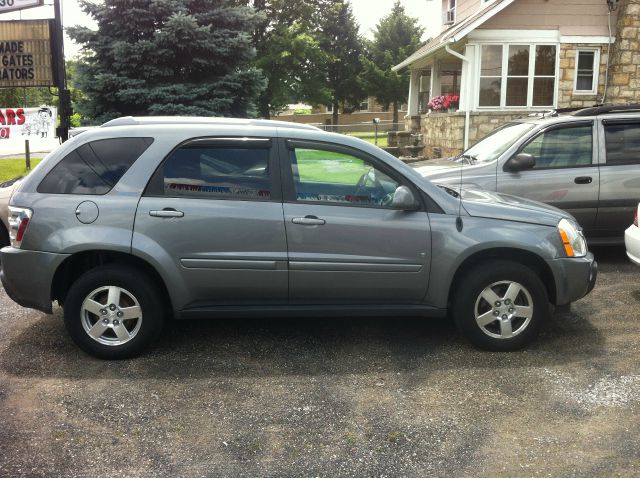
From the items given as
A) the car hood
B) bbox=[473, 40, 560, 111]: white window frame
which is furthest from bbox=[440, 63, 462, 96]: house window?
the car hood

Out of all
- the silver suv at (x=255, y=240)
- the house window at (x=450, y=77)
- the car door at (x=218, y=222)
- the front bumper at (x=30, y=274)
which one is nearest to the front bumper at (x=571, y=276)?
the silver suv at (x=255, y=240)

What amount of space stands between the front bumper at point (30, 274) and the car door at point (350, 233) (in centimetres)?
168

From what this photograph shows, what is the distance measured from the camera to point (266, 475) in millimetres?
3129

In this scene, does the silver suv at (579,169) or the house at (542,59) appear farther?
the house at (542,59)

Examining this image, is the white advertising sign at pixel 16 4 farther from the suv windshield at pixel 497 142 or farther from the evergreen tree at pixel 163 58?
the suv windshield at pixel 497 142

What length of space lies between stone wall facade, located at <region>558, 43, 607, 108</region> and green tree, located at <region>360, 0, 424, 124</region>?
32.5m

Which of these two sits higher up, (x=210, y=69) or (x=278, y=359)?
(x=210, y=69)

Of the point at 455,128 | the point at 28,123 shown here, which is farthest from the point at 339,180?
the point at 455,128

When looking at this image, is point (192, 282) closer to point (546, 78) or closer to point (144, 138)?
point (144, 138)

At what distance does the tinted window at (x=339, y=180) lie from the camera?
15.1ft

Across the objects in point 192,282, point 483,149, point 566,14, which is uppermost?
point 566,14

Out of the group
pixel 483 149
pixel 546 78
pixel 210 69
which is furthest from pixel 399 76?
pixel 483 149

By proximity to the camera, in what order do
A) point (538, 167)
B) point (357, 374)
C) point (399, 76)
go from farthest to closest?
point (399, 76)
point (538, 167)
point (357, 374)

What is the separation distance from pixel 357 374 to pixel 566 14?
50.9 ft
